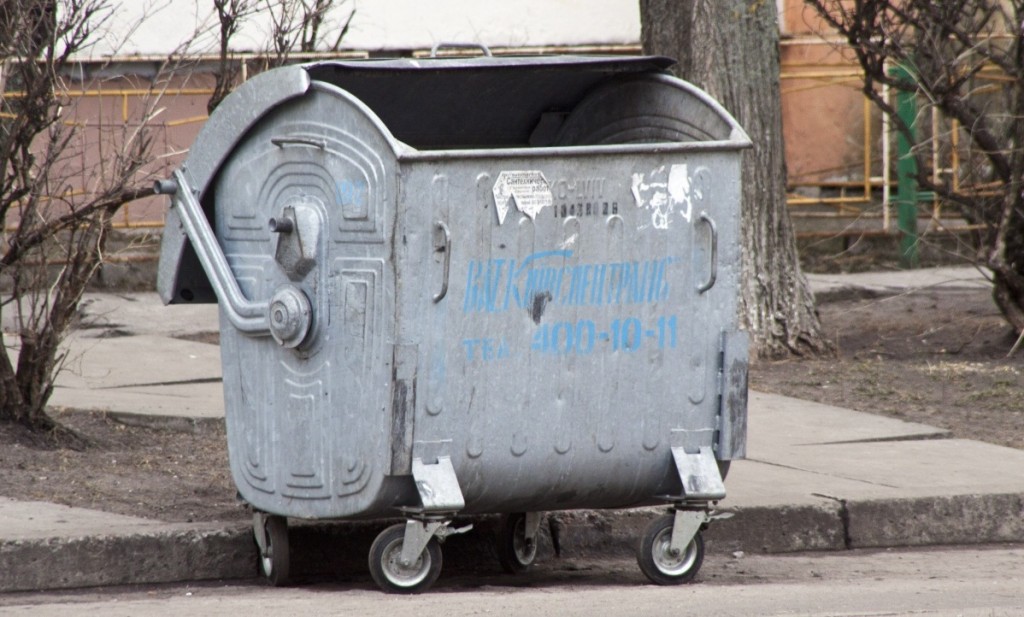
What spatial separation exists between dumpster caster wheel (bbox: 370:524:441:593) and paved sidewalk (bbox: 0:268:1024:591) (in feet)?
2.05

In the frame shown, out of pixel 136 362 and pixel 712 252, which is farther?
pixel 136 362

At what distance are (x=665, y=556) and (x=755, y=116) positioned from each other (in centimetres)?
432

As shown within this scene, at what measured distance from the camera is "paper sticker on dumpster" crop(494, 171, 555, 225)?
430cm

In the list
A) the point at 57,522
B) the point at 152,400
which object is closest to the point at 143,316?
the point at 152,400

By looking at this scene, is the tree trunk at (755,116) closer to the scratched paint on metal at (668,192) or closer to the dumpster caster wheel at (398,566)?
the scratched paint on metal at (668,192)

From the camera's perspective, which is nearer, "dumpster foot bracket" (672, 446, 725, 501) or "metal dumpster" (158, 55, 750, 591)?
"metal dumpster" (158, 55, 750, 591)

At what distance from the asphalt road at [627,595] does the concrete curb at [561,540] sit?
0.07 m

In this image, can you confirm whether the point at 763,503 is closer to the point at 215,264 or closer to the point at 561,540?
the point at 561,540

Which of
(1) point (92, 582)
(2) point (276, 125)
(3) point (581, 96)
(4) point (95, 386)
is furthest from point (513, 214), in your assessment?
(4) point (95, 386)

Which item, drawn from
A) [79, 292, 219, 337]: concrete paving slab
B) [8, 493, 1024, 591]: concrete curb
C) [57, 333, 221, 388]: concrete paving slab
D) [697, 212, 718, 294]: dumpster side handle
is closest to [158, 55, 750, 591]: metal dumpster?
[697, 212, 718, 294]: dumpster side handle

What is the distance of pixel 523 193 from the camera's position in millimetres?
4344

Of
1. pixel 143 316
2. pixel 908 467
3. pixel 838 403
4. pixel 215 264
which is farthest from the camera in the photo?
pixel 143 316

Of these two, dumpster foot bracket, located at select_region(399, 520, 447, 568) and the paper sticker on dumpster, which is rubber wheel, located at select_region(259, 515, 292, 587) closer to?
dumpster foot bracket, located at select_region(399, 520, 447, 568)

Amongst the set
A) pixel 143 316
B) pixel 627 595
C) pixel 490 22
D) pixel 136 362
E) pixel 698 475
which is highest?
pixel 490 22
